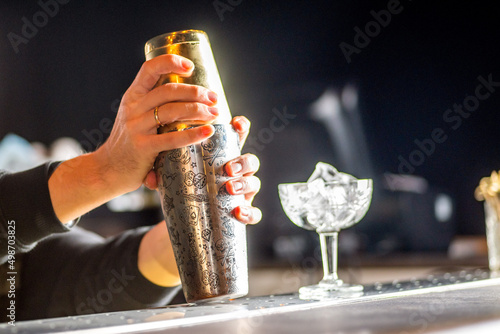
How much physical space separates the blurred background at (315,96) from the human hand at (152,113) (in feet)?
7.61

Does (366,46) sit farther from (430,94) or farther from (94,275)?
(94,275)

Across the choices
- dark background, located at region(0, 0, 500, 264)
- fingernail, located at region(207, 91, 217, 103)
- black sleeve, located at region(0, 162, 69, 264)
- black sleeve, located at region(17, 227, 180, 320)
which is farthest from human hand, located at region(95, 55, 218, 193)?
dark background, located at region(0, 0, 500, 264)

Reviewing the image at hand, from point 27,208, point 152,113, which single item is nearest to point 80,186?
point 27,208

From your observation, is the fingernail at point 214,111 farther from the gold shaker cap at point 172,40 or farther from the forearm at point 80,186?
the forearm at point 80,186

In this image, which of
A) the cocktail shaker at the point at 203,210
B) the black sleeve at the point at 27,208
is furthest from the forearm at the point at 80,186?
the cocktail shaker at the point at 203,210

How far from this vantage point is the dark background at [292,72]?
3000 mm

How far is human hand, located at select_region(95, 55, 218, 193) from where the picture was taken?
20.0 inches

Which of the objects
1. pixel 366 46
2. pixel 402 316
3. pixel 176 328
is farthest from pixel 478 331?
pixel 366 46

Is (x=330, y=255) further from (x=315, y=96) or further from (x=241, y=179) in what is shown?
(x=315, y=96)

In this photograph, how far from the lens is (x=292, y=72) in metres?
3.51

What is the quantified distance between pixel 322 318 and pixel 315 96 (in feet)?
10.5

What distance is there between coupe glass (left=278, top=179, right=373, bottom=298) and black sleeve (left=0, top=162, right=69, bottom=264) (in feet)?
1.00

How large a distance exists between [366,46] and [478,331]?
Answer: 10.4ft

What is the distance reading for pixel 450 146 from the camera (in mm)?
3062
